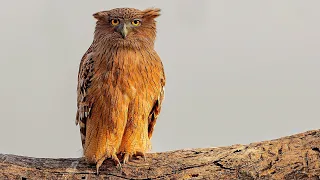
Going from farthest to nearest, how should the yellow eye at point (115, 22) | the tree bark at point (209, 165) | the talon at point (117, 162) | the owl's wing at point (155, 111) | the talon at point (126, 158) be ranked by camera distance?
the owl's wing at point (155, 111)
the yellow eye at point (115, 22)
the talon at point (126, 158)
the talon at point (117, 162)
the tree bark at point (209, 165)

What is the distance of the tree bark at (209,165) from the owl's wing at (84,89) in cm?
74

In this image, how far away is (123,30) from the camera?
20.1 ft

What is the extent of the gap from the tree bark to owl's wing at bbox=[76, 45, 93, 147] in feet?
2.43

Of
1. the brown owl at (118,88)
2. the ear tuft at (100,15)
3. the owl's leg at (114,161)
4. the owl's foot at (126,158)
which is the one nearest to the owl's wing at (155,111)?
the brown owl at (118,88)

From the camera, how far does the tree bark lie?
198 inches

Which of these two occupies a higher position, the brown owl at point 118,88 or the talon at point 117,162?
the brown owl at point 118,88

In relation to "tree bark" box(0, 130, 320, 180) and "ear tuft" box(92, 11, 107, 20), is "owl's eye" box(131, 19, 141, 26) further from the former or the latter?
"tree bark" box(0, 130, 320, 180)

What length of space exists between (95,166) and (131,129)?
0.67 meters

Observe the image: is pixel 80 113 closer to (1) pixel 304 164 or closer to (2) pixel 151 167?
A: (2) pixel 151 167

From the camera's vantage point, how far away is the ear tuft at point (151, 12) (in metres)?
6.52

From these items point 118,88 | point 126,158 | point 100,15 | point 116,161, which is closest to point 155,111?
point 118,88

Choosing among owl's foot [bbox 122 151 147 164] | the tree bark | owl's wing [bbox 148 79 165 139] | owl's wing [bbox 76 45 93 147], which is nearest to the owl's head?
owl's wing [bbox 76 45 93 147]

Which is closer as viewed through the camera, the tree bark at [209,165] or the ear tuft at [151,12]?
the tree bark at [209,165]

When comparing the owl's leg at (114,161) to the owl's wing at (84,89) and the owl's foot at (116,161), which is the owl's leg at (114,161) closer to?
the owl's foot at (116,161)
